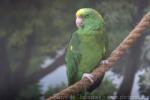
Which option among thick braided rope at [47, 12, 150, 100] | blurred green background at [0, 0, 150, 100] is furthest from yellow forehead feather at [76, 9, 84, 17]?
thick braided rope at [47, 12, 150, 100]

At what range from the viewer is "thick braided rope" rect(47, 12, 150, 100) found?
1.54 metres

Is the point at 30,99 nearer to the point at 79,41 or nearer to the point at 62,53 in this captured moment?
the point at 62,53

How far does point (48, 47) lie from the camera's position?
1.93 meters

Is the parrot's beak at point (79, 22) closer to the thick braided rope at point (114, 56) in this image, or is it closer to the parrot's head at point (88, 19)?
the parrot's head at point (88, 19)

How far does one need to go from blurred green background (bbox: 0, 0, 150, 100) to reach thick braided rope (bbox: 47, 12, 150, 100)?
0.77 feet

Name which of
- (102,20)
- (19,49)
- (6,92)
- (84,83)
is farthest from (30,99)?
(102,20)

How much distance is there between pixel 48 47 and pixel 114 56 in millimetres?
439

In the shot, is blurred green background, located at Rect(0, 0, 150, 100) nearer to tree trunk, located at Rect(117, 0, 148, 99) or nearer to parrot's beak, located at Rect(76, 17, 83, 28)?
tree trunk, located at Rect(117, 0, 148, 99)

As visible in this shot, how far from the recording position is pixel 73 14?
190 cm

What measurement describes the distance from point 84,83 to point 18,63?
41 centimetres

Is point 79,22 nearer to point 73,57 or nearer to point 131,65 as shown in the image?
point 73,57

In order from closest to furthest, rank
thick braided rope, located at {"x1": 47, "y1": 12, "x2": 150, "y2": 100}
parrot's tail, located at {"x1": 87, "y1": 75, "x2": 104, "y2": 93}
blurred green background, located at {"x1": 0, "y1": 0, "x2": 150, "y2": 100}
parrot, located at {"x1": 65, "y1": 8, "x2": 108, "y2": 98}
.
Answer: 1. thick braided rope, located at {"x1": 47, "y1": 12, "x2": 150, "y2": 100}
2. parrot, located at {"x1": 65, "y1": 8, "x2": 108, "y2": 98}
3. parrot's tail, located at {"x1": 87, "y1": 75, "x2": 104, "y2": 93}
4. blurred green background, located at {"x1": 0, "y1": 0, "x2": 150, "y2": 100}

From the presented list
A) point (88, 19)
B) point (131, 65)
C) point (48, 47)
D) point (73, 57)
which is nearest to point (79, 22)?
point (88, 19)

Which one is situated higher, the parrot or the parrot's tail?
the parrot
